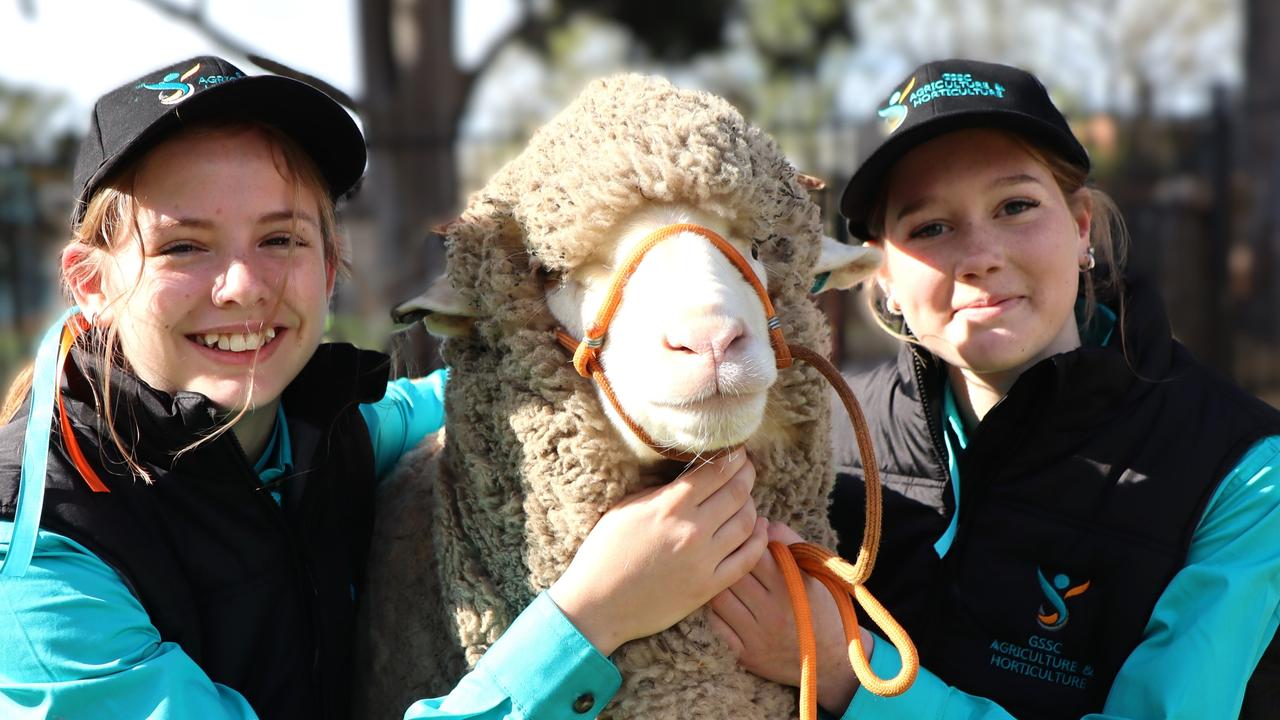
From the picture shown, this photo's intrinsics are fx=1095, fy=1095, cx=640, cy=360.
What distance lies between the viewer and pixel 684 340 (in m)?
1.55

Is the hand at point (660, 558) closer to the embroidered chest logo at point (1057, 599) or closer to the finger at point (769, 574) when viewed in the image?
the finger at point (769, 574)

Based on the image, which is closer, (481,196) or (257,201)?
(257,201)

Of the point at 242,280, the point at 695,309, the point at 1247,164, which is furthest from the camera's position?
the point at 1247,164

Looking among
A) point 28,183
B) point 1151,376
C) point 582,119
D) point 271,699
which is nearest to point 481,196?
point 582,119

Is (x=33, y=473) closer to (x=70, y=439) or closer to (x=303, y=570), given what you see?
(x=70, y=439)

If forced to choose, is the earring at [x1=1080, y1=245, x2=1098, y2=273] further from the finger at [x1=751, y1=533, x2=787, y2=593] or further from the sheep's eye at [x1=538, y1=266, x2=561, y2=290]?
the sheep's eye at [x1=538, y1=266, x2=561, y2=290]

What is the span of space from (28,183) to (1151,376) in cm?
935

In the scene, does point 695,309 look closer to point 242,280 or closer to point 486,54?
point 242,280

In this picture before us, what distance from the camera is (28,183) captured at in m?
9.02

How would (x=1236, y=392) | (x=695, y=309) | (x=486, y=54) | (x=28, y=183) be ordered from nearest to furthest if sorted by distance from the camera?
(x=695, y=309), (x=1236, y=392), (x=28, y=183), (x=486, y=54)

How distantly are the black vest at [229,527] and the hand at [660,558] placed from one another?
48 centimetres

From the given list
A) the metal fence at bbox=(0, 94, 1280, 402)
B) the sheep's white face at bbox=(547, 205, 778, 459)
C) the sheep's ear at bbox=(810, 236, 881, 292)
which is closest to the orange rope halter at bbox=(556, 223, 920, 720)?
the sheep's white face at bbox=(547, 205, 778, 459)

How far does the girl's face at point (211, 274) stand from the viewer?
171 centimetres

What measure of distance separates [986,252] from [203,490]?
1.42m
